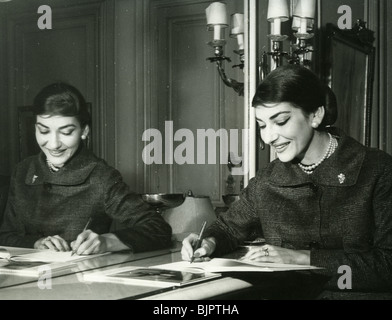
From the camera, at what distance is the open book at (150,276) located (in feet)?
3.26

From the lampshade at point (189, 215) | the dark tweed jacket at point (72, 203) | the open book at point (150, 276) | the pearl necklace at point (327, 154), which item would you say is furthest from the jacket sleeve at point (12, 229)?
the pearl necklace at point (327, 154)

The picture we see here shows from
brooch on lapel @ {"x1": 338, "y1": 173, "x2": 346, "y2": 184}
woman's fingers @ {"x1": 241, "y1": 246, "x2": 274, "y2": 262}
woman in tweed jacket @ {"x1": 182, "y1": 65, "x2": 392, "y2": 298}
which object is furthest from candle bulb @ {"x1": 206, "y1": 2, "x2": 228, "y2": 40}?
woman's fingers @ {"x1": 241, "y1": 246, "x2": 274, "y2": 262}

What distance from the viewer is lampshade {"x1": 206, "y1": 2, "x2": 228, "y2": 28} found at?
155 cm

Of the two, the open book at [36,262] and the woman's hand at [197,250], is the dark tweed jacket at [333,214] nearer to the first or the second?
the woman's hand at [197,250]

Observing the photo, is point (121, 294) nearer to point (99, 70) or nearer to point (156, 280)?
point (156, 280)

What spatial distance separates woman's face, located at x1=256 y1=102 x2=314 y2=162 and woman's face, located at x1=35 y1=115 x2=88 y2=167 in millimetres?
500

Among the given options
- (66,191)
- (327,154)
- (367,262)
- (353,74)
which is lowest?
(367,262)

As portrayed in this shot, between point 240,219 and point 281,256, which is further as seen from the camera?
point 240,219

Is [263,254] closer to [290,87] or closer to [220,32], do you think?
[290,87]

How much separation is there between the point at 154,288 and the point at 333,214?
0.55m

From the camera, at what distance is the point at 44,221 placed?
1.56 m

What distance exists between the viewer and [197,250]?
1266mm

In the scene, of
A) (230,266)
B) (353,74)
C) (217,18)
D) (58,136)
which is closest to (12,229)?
Result: (58,136)

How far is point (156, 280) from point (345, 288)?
0.44m
